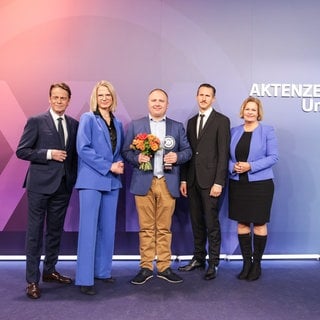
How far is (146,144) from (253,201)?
1254mm

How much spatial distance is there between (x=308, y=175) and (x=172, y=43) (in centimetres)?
230

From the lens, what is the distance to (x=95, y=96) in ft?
11.9

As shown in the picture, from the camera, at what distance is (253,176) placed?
154 inches

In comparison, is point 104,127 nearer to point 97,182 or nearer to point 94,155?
point 94,155

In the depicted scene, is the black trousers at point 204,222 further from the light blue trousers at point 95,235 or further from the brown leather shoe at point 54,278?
the brown leather shoe at point 54,278

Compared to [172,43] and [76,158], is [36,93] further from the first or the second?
[172,43]

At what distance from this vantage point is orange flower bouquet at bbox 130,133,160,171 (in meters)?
3.55

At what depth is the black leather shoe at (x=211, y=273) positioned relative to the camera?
3.90m

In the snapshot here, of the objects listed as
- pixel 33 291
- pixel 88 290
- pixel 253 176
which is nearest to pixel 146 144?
pixel 253 176

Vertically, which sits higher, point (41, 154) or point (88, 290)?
point (41, 154)

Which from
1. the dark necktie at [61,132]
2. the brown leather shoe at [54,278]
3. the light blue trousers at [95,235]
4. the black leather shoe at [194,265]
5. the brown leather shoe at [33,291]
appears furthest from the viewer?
the black leather shoe at [194,265]

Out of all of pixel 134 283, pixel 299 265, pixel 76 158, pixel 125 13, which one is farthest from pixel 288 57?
pixel 134 283

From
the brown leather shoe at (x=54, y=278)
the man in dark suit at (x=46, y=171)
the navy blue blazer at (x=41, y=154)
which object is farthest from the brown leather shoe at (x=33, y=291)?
the navy blue blazer at (x=41, y=154)

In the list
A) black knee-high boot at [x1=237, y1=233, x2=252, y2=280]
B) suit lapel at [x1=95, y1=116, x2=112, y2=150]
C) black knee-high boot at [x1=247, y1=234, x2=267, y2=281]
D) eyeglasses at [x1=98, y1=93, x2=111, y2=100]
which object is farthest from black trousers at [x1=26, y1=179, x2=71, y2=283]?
black knee-high boot at [x1=247, y1=234, x2=267, y2=281]
